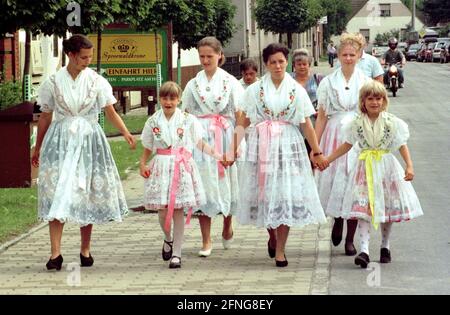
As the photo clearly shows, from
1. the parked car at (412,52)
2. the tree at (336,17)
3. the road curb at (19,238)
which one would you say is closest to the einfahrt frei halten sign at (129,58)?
the road curb at (19,238)

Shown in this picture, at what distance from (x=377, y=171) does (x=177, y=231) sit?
1.71 meters

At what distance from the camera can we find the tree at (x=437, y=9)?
11288 cm

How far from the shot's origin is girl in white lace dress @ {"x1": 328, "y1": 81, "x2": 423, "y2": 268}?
32.8ft

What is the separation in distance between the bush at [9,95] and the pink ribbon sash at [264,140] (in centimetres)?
872

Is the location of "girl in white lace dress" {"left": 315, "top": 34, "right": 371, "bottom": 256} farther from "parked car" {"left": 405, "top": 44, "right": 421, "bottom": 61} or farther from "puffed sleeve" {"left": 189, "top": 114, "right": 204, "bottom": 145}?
"parked car" {"left": 405, "top": 44, "right": 421, "bottom": 61}

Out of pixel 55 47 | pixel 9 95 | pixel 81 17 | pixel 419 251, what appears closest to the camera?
pixel 419 251

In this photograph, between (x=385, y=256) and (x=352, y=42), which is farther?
(x=352, y=42)

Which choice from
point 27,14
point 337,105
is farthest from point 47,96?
point 27,14

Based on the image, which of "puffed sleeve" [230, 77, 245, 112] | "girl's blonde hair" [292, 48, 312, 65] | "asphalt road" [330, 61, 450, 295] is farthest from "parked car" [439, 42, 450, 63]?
"puffed sleeve" [230, 77, 245, 112]

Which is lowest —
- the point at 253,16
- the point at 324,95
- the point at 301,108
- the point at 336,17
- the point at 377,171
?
the point at 377,171

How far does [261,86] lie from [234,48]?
175 ft

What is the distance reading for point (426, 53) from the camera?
Answer: 304 ft

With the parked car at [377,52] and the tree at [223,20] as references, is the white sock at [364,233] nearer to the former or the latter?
the tree at [223,20]

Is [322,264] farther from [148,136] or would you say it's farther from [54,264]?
[54,264]
